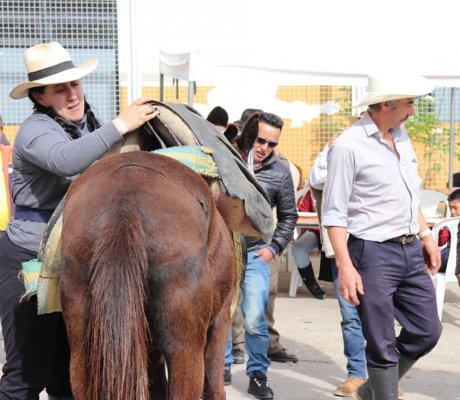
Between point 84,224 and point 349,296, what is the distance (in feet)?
6.13

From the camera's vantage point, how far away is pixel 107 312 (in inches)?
123

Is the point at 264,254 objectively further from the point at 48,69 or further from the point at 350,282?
the point at 48,69

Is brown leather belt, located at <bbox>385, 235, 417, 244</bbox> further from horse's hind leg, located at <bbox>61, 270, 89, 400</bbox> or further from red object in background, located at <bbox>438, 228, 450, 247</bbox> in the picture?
red object in background, located at <bbox>438, 228, 450, 247</bbox>

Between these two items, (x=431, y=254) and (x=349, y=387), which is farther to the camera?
(x=349, y=387)

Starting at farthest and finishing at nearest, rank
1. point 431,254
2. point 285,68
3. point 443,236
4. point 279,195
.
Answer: point 285,68 → point 443,236 → point 279,195 → point 431,254

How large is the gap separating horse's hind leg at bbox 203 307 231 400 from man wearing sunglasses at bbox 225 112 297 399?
7.13 ft

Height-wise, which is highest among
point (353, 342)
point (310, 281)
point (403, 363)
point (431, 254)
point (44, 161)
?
point (44, 161)

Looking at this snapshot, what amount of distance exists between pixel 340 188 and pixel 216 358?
127 cm

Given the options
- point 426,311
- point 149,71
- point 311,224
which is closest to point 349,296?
point 426,311

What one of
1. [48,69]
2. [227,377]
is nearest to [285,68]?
[227,377]

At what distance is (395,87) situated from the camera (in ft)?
15.6

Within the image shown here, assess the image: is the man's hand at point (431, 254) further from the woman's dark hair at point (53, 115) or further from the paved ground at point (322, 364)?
the woman's dark hair at point (53, 115)

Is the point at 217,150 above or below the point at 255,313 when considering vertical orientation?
above

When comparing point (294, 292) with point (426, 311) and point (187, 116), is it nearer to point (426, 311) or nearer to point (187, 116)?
point (426, 311)
